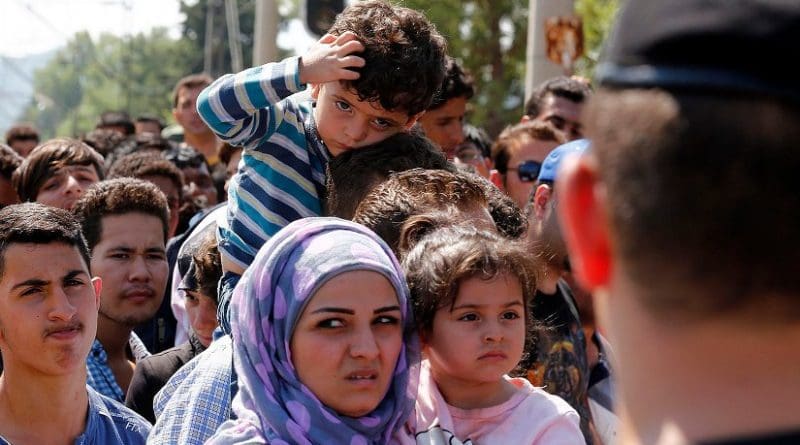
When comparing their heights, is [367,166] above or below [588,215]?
below

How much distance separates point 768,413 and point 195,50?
79967 mm

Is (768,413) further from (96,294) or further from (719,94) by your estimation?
(96,294)

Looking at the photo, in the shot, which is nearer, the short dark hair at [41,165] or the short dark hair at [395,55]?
the short dark hair at [395,55]

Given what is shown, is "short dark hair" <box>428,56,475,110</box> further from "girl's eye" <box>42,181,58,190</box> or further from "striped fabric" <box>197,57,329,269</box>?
"striped fabric" <box>197,57,329,269</box>

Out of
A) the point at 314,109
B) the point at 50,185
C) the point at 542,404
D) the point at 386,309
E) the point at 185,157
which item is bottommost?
the point at 185,157

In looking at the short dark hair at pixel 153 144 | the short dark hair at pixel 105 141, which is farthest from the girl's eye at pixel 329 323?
the short dark hair at pixel 105 141

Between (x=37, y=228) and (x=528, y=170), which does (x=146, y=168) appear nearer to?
(x=528, y=170)

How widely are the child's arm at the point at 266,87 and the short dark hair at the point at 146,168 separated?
13.3 ft

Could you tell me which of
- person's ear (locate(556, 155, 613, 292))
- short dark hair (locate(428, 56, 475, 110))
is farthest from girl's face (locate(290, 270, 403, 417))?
short dark hair (locate(428, 56, 475, 110))

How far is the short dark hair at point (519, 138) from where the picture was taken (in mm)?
6605

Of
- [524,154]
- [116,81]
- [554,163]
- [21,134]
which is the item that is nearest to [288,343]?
[554,163]

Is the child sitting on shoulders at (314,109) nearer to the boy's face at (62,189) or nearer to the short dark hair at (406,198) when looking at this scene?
the short dark hair at (406,198)

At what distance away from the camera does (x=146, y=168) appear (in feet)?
24.7

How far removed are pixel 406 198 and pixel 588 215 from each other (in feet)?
5.87
